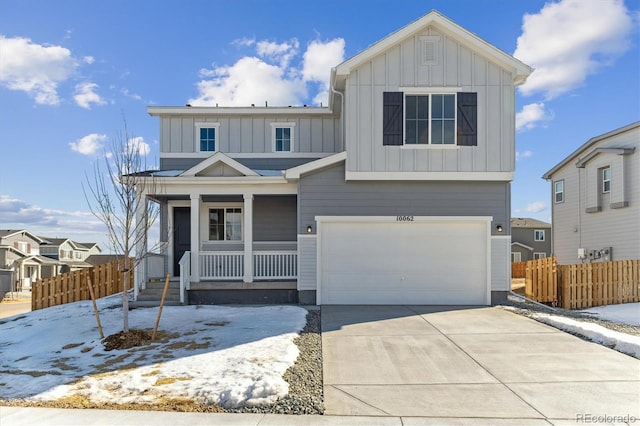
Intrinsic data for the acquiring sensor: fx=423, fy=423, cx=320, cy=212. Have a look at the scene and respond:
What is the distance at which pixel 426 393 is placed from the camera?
5.03m

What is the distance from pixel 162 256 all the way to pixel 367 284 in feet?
19.6

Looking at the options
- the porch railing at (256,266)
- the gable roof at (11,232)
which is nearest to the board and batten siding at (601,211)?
the porch railing at (256,266)

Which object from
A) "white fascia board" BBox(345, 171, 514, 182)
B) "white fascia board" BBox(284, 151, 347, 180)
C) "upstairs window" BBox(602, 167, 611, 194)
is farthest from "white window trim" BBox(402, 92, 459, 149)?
"upstairs window" BBox(602, 167, 611, 194)

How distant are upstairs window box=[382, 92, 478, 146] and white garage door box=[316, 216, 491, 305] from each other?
210cm

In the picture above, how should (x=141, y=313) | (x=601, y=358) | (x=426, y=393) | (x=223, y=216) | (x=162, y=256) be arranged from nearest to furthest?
(x=426, y=393) < (x=601, y=358) < (x=141, y=313) < (x=162, y=256) < (x=223, y=216)

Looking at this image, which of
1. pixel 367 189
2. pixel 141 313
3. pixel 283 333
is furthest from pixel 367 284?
pixel 141 313

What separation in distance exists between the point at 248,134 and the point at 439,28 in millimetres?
6763

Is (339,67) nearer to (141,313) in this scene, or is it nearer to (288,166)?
(288,166)

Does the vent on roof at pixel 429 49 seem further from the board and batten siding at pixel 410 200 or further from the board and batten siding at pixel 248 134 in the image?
the board and batten siding at pixel 248 134

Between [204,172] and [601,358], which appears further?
[204,172]

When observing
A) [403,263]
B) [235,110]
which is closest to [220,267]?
[403,263]

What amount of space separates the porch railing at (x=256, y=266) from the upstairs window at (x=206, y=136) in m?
4.29

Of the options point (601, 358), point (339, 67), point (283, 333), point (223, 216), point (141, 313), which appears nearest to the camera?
point (601, 358)

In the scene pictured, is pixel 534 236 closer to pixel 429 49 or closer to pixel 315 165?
pixel 429 49
